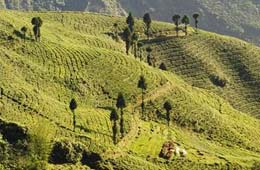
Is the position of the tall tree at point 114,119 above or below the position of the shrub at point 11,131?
below

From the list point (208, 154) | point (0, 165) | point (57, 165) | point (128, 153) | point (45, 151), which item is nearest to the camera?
A: point (45, 151)

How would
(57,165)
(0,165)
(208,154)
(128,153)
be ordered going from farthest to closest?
(208,154)
(128,153)
(57,165)
(0,165)

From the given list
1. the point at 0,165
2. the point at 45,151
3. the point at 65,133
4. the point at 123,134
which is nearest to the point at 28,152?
the point at 45,151

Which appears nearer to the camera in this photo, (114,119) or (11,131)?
(11,131)

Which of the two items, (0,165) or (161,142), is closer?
(0,165)

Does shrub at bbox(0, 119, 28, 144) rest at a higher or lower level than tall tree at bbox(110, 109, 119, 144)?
higher

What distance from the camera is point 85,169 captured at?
542 ft

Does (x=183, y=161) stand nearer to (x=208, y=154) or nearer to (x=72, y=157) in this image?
(x=208, y=154)

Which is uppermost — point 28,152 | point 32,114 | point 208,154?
point 28,152

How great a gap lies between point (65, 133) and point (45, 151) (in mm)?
86950

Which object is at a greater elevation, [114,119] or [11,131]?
[11,131]

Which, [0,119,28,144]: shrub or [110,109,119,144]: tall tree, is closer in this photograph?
[0,119,28,144]: shrub

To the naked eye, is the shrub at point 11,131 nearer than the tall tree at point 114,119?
Yes

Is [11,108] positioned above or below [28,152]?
below
